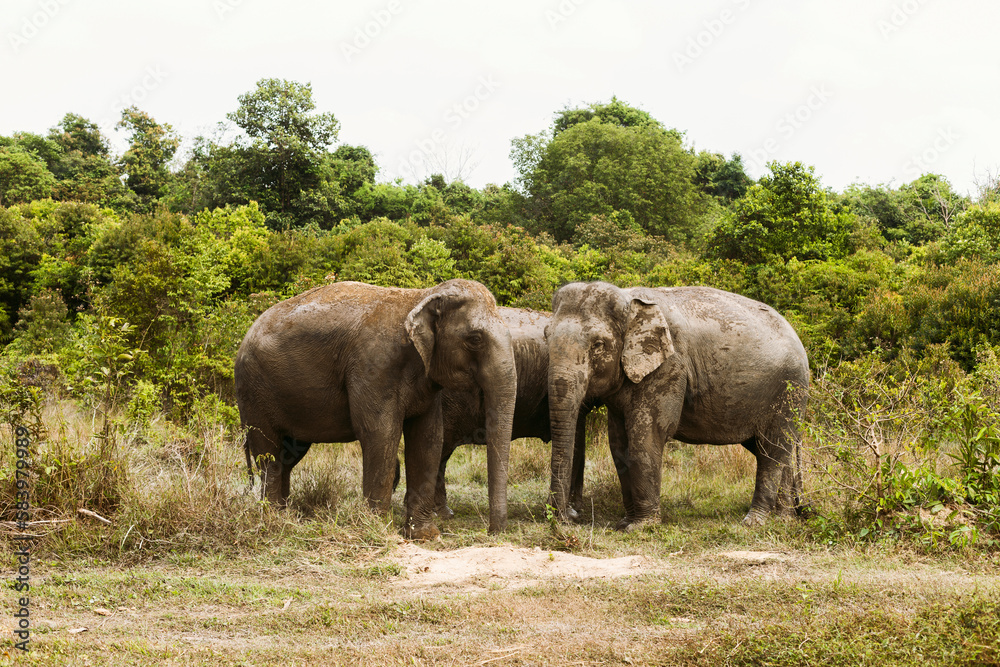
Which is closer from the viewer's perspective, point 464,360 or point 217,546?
point 217,546

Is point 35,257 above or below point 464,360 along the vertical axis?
above

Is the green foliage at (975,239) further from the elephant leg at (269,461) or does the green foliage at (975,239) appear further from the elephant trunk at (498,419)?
the elephant leg at (269,461)

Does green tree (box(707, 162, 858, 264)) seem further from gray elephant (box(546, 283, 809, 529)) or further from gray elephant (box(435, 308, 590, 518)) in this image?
gray elephant (box(435, 308, 590, 518))

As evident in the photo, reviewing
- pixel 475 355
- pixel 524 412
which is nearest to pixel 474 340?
pixel 475 355

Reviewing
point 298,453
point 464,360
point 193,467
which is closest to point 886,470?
point 464,360

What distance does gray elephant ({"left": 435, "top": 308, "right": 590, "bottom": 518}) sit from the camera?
10414 mm

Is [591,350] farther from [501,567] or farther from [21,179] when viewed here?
[21,179]

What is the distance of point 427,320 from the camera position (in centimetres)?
881

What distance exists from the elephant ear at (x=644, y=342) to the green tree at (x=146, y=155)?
3409 centimetres

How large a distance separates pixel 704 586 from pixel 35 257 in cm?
2830

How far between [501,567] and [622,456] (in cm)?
304

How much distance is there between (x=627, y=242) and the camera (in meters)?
33.8

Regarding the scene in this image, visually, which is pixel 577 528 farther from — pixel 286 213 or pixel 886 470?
pixel 286 213

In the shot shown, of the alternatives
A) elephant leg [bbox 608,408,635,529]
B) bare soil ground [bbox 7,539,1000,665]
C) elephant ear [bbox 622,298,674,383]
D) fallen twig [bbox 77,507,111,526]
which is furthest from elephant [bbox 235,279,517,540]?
elephant leg [bbox 608,408,635,529]
